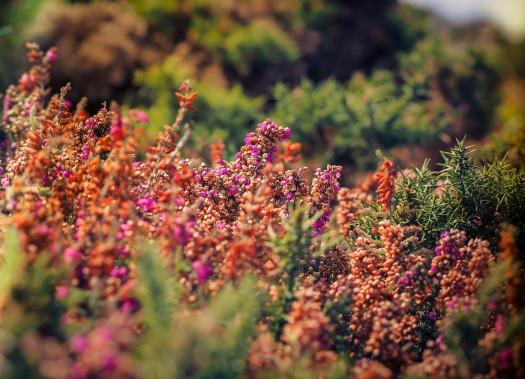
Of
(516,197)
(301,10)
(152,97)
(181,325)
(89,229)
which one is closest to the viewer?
(181,325)

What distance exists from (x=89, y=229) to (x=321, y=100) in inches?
233

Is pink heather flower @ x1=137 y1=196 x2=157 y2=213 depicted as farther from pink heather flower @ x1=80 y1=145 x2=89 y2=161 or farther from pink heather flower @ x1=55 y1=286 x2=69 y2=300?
pink heather flower @ x1=55 y1=286 x2=69 y2=300

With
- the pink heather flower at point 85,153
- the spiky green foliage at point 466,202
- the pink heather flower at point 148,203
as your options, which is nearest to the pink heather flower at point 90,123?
the pink heather flower at point 85,153

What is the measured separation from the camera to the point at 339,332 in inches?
104

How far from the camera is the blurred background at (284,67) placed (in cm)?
754

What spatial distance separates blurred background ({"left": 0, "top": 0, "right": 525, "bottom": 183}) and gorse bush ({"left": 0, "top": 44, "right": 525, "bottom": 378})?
3.95m

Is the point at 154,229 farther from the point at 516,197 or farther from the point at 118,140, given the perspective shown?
the point at 516,197

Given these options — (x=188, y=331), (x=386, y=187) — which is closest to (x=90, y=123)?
(x=386, y=187)

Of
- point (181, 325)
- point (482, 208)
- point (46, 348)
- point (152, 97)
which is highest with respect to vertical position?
point (152, 97)

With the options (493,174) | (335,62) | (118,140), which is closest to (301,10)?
(335,62)

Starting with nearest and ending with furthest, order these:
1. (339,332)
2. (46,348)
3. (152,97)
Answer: (46,348) → (339,332) → (152,97)

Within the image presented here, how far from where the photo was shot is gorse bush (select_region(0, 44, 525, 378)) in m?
1.96

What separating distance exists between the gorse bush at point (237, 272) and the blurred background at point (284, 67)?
3.95 metres

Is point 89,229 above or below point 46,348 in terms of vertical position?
above
